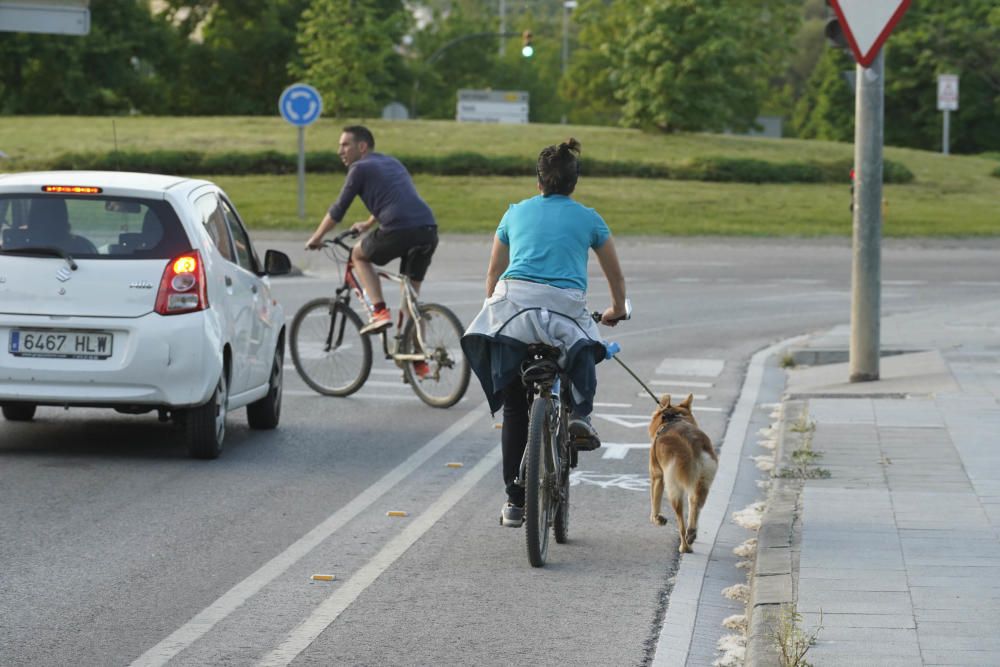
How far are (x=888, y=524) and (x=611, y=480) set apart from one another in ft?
7.10

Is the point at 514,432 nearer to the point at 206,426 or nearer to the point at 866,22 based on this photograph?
the point at 206,426

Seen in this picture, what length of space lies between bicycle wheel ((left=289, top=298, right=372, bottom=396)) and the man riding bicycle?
24 cm

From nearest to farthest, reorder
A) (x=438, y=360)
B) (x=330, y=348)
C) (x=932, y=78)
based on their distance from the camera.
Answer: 1. (x=438, y=360)
2. (x=330, y=348)
3. (x=932, y=78)

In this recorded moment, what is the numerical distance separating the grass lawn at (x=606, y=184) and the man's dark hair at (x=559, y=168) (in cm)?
2772

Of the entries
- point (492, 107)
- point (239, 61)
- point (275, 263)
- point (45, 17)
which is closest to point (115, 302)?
point (275, 263)

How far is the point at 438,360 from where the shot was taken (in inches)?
496

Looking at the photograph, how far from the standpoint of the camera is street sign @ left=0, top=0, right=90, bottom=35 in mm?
19922

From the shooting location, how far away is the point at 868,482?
908 centimetres

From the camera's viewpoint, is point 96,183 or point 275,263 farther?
point 275,263

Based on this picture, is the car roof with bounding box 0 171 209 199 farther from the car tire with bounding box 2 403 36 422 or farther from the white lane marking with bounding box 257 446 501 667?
the white lane marking with bounding box 257 446 501 667

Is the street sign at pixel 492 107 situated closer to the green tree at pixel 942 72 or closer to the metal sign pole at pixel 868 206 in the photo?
the green tree at pixel 942 72

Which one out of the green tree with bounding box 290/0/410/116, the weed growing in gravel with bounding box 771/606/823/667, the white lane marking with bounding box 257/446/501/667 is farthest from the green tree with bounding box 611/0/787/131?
the weed growing in gravel with bounding box 771/606/823/667

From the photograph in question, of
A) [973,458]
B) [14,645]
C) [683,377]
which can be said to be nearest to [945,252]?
[683,377]

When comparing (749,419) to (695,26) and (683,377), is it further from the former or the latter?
(695,26)
